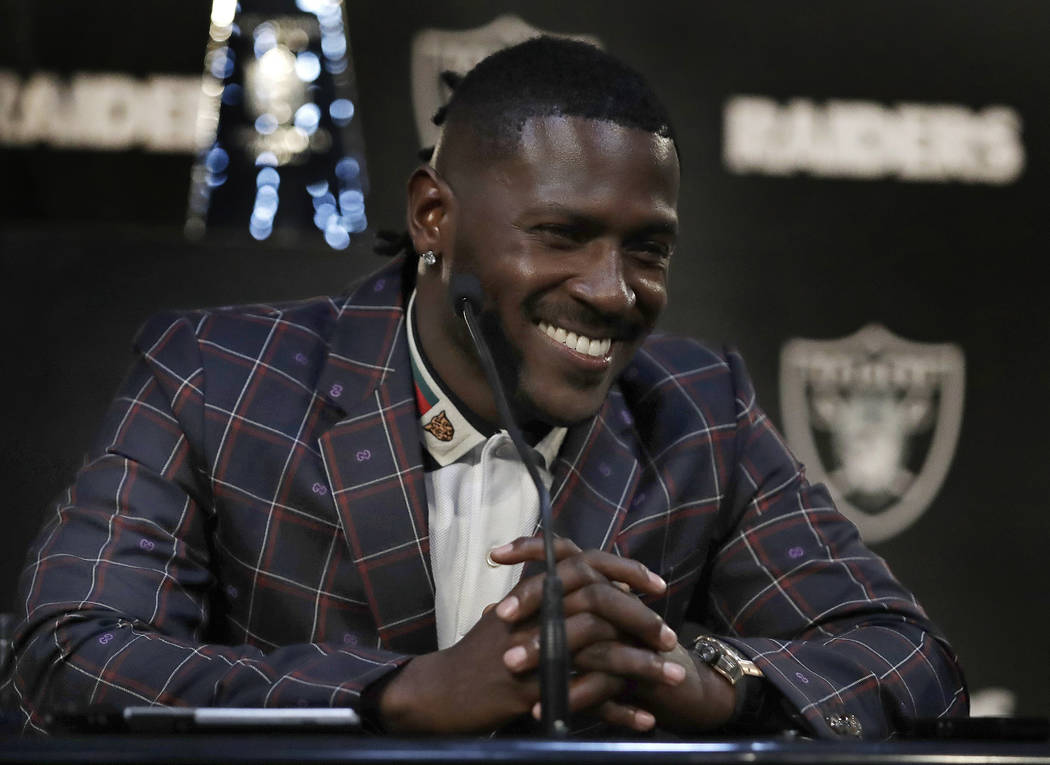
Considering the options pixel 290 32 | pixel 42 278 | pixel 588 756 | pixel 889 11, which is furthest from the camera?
pixel 889 11

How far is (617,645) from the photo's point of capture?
130cm

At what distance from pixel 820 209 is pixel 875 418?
48cm

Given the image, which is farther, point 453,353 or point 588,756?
point 453,353

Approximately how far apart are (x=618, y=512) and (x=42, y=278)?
3.10 ft

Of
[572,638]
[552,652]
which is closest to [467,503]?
[572,638]

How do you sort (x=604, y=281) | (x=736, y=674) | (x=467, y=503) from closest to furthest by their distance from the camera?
(x=736, y=674)
(x=604, y=281)
(x=467, y=503)

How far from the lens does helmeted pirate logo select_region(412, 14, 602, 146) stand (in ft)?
8.62

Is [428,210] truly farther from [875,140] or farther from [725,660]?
[875,140]

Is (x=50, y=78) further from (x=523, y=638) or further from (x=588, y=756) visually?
(x=588, y=756)

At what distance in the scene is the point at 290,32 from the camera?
2.54 metres

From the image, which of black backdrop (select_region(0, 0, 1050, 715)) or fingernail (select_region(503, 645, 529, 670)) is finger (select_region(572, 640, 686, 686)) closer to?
fingernail (select_region(503, 645, 529, 670))

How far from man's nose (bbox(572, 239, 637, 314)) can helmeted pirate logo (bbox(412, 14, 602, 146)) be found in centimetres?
109

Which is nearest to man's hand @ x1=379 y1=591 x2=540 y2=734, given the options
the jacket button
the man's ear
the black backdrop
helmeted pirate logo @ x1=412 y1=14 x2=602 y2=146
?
the jacket button

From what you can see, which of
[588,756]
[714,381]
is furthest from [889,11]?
[588,756]
